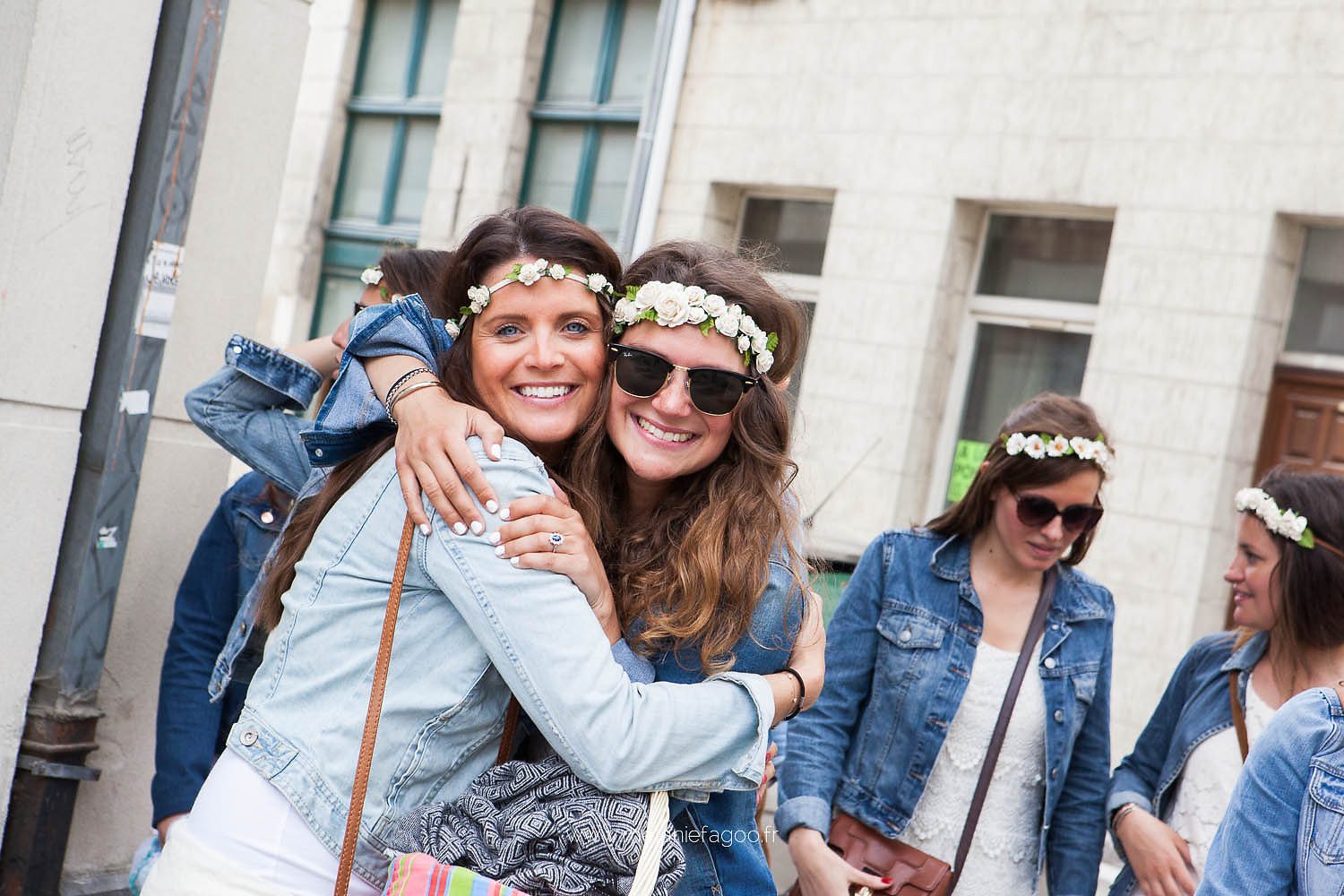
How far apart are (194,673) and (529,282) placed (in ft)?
5.47

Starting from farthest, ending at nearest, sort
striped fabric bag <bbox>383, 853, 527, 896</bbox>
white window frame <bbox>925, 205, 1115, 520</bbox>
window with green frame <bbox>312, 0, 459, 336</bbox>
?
1. window with green frame <bbox>312, 0, 459, 336</bbox>
2. white window frame <bbox>925, 205, 1115, 520</bbox>
3. striped fabric bag <bbox>383, 853, 527, 896</bbox>

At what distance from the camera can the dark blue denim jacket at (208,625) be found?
132 inches

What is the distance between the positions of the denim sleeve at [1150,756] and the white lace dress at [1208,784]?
111 mm

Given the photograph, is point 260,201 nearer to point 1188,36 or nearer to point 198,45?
point 198,45

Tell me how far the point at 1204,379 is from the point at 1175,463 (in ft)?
1.64

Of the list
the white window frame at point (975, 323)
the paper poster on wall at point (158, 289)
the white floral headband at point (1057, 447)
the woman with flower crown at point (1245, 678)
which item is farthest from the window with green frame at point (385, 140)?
the woman with flower crown at point (1245, 678)

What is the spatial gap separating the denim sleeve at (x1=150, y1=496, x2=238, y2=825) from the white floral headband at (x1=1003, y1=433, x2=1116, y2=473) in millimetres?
2112

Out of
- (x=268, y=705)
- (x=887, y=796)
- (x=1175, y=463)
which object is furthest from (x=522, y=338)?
(x=1175, y=463)

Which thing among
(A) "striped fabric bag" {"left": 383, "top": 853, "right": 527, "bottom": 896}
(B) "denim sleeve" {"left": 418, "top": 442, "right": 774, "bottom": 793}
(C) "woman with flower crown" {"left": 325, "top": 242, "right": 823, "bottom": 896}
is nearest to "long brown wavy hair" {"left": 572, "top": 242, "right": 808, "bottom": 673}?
(C) "woman with flower crown" {"left": 325, "top": 242, "right": 823, "bottom": 896}

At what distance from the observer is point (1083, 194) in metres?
8.27

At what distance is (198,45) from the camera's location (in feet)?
12.4

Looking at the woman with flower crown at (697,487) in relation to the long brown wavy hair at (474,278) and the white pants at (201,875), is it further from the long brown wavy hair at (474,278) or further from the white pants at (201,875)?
the white pants at (201,875)

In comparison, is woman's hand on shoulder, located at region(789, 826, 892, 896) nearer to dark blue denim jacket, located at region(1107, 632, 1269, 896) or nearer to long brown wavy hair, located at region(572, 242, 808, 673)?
dark blue denim jacket, located at region(1107, 632, 1269, 896)

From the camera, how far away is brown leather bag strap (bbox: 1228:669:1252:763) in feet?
11.5
